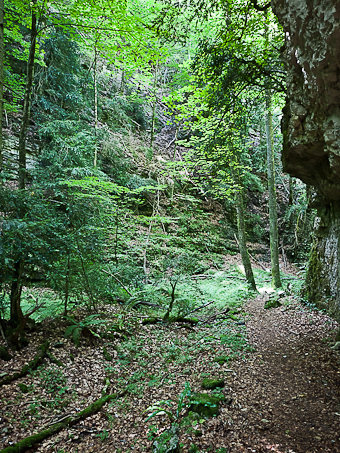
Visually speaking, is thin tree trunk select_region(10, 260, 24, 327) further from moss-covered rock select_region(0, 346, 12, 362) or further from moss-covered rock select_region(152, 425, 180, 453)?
moss-covered rock select_region(152, 425, 180, 453)

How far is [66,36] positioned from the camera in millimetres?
11008

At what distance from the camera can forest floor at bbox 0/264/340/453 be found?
311 cm

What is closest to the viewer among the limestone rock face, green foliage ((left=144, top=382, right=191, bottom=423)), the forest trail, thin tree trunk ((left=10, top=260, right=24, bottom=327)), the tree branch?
the forest trail

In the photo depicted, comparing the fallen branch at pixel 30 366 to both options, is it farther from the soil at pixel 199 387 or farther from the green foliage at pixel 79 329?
the green foliage at pixel 79 329

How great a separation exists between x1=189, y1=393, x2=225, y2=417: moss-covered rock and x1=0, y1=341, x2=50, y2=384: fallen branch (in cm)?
274

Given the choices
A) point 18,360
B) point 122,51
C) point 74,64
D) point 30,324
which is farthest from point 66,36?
point 18,360

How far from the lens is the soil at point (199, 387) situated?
3.06 m

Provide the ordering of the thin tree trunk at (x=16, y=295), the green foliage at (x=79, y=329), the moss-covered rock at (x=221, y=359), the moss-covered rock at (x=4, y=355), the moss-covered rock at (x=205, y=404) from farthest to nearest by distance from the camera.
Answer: the green foliage at (x=79, y=329) < the moss-covered rock at (x=221, y=359) < the thin tree trunk at (x=16, y=295) < the moss-covered rock at (x=4, y=355) < the moss-covered rock at (x=205, y=404)

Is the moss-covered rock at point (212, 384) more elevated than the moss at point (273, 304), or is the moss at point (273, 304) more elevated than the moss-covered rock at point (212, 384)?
the moss at point (273, 304)

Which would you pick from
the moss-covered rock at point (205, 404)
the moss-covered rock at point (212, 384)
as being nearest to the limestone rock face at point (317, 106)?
the moss-covered rock at point (212, 384)

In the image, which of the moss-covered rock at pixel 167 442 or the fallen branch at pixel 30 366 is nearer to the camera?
the moss-covered rock at pixel 167 442

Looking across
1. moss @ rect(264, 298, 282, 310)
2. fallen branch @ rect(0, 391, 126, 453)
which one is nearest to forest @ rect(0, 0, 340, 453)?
fallen branch @ rect(0, 391, 126, 453)

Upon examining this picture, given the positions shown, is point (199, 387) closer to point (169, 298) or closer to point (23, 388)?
point (23, 388)

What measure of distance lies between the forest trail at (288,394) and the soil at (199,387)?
12mm
